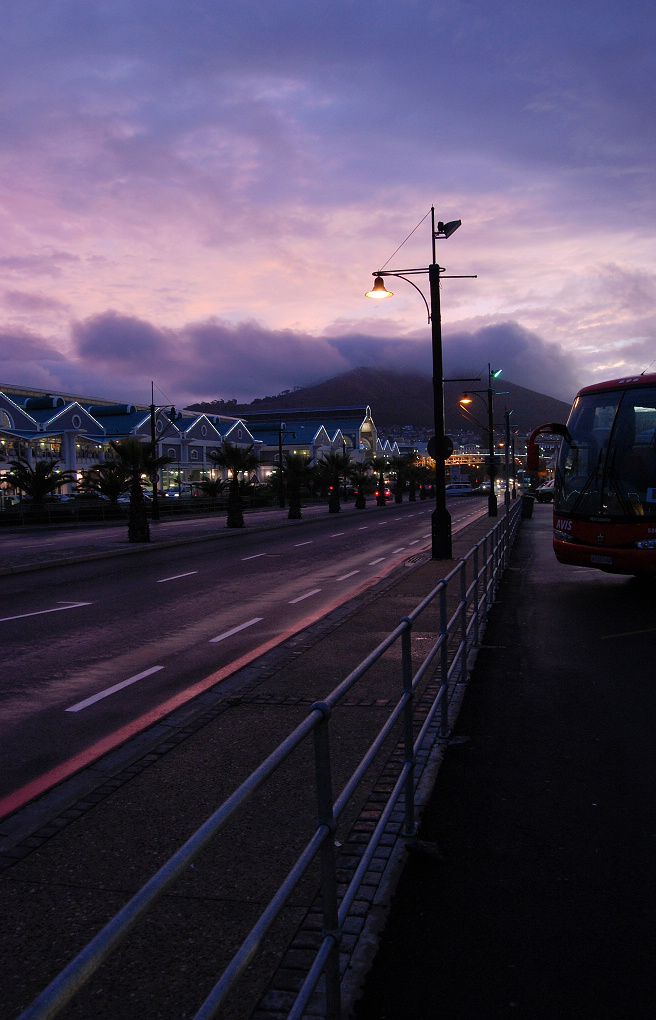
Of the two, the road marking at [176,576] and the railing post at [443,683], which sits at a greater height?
the railing post at [443,683]

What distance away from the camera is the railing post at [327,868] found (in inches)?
105

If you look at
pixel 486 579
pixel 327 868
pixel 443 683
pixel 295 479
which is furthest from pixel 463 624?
pixel 295 479

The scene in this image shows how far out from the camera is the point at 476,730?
639 centimetres

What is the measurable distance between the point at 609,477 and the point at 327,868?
38.4ft

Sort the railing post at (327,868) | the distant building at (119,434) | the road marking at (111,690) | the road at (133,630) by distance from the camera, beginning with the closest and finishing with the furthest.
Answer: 1. the railing post at (327,868)
2. the road at (133,630)
3. the road marking at (111,690)
4. the distant building at (119,434)

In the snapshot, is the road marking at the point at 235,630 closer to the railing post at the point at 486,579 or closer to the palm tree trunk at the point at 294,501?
the railing post at the point at 486,579

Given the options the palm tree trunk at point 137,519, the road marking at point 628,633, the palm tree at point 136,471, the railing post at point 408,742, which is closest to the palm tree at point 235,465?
the palm tree at point 136,471

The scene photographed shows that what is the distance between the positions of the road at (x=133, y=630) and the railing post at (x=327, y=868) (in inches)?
133

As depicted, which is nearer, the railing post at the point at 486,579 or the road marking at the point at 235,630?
the road marking at the point at 235,630

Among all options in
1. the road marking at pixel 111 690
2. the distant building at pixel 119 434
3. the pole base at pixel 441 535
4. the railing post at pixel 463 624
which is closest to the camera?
the road marking at pixel 111 690

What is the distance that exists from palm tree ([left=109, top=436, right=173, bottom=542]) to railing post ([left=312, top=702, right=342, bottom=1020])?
2513 cm

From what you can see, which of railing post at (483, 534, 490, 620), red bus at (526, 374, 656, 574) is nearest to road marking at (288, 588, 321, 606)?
railing post at (483, 534, 490, 620)

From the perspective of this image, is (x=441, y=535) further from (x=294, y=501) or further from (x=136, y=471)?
(x=294, y=501)

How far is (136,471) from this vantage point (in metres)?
28.4
